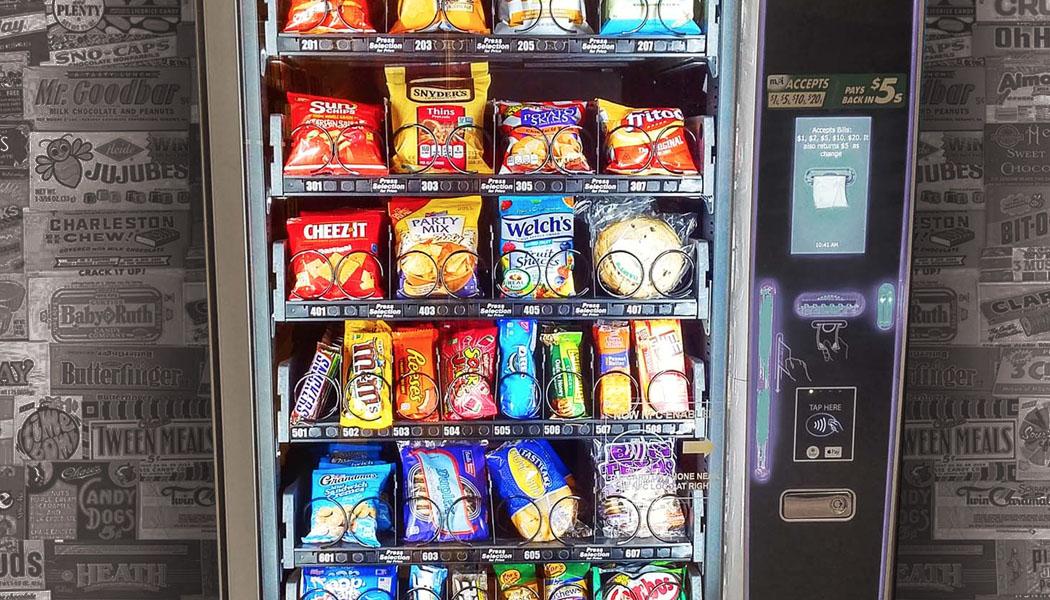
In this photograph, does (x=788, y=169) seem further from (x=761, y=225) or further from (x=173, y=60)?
(x=173, y=60)

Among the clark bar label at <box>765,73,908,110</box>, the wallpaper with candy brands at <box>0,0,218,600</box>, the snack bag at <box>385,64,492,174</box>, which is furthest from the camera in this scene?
the wallpaper with candy brands at <box>0,0,218,600</box>

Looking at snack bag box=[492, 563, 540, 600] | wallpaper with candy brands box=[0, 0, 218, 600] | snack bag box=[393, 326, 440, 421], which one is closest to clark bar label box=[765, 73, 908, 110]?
snack bag box=[393, 326, 440, 421]

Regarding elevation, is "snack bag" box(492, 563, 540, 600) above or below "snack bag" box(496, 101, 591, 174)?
below

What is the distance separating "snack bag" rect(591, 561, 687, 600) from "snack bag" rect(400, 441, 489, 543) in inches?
11.6

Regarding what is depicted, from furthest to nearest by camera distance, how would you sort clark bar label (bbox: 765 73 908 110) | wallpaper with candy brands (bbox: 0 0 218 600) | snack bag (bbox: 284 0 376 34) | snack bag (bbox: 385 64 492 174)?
wallpaper with candy brands (bbox: 0 0 218 600)
snack bag (bbox: 385 64 492 174)
snack bag (bbox: 284 0 376 34)
clark bar label (bbox: 765 73 908 110)

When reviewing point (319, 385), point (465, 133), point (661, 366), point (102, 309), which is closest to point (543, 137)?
point (465, 133)

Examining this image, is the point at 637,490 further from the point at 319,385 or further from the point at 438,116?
the point at 438,116

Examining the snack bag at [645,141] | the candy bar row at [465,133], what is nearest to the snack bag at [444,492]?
the candy bar row at [465,133]

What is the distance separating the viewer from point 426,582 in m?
1.80

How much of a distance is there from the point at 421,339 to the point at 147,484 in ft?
3.20

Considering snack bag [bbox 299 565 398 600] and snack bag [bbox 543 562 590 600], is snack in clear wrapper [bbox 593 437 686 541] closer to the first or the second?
snack bag [bbox 543 562 590 600]

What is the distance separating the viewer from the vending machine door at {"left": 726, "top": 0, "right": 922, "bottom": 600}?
149cm

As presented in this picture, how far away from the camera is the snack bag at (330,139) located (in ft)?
5.55

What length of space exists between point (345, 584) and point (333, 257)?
0.71m
